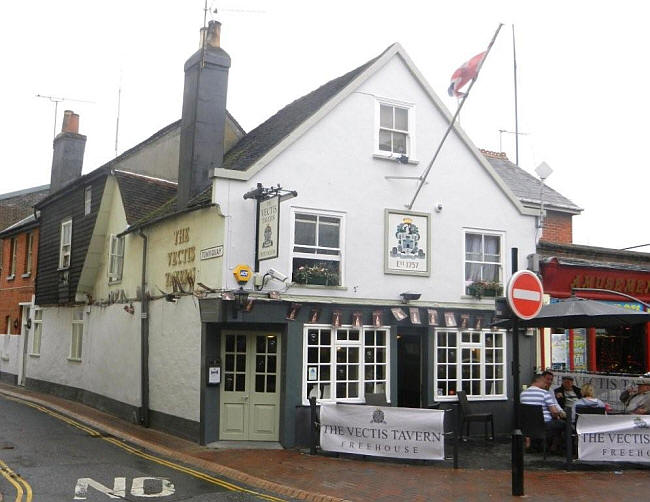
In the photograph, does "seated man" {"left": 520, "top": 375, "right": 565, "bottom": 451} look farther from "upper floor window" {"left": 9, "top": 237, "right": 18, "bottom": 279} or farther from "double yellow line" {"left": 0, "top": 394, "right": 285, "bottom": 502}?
"upper floor window" {"left": 9, "top": 237, "right": 18, "bottom": 279}

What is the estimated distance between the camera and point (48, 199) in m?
25.1

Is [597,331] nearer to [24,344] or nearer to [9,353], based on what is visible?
[24,344]

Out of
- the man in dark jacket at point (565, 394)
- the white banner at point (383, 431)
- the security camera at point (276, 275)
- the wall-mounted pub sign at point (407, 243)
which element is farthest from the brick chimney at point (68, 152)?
the man in dark jacket at point (565, 394)

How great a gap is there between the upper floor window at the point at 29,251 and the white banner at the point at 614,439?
2207 centimetres

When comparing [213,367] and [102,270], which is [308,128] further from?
[102,270]

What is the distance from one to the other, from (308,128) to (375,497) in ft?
26.6

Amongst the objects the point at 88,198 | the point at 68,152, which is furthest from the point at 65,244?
the point at 68,152

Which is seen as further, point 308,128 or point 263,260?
point 308,128

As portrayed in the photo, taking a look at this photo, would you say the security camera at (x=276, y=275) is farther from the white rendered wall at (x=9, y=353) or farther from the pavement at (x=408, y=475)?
the white rendered wall at (x=9, y=353)

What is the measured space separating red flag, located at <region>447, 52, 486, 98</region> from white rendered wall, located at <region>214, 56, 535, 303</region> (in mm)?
2107

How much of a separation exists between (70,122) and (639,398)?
2175 centimetres

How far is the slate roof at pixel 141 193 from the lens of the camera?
63.7 ft

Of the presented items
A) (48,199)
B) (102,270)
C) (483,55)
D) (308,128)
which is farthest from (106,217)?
(483,55)

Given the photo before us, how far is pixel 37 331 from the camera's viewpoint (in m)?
26.5
